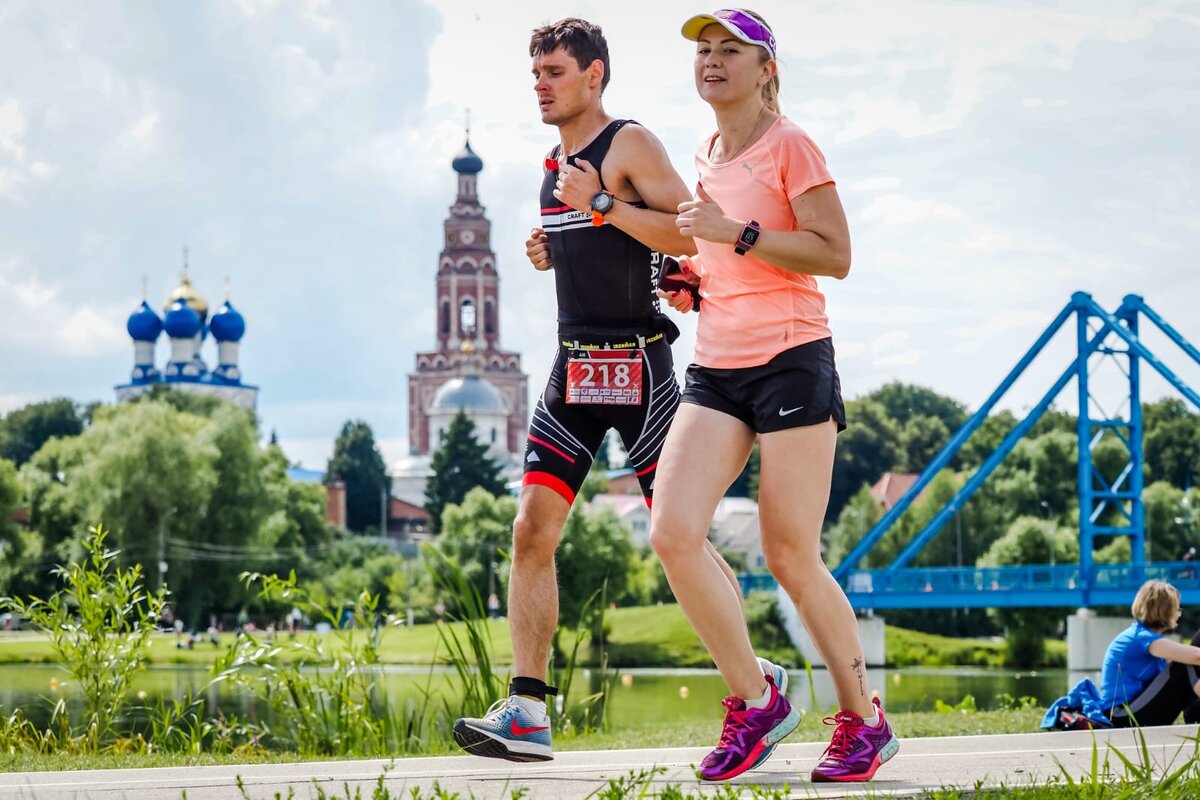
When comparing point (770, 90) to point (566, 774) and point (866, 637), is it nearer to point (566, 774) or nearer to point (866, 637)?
point (566, 774)

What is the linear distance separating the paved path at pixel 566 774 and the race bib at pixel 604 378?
980 mm

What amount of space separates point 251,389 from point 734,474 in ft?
352

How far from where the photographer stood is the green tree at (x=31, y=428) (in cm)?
9512

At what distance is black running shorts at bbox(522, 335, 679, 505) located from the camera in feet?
15.6

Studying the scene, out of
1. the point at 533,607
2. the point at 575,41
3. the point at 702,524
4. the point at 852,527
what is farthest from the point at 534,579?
the point at 852,527

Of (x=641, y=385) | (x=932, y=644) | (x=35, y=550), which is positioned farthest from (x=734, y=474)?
(x=35, y=550)

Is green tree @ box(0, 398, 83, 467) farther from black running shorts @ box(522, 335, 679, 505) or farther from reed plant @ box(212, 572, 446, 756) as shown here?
black running shorts @ box(522, 335, 679, 505)

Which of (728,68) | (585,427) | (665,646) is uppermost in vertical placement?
(728,68)

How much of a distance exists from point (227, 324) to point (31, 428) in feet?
47.3

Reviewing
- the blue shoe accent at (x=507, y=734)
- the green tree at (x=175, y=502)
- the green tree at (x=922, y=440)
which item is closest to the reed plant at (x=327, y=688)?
the blue shoe accent at (x=507, y=734)

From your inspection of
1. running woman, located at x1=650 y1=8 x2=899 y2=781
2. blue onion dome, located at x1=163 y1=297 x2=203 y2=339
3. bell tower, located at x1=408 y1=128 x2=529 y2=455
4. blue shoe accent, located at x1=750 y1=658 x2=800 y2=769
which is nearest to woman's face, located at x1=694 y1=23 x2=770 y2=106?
running woman, located at x1=650 y1=8 x2=899 y2=781

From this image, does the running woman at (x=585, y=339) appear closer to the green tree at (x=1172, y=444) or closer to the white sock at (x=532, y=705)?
the white sock at (x=532, y=705)

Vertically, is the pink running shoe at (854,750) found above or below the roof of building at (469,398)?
below

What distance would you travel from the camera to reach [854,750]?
14.0ft
